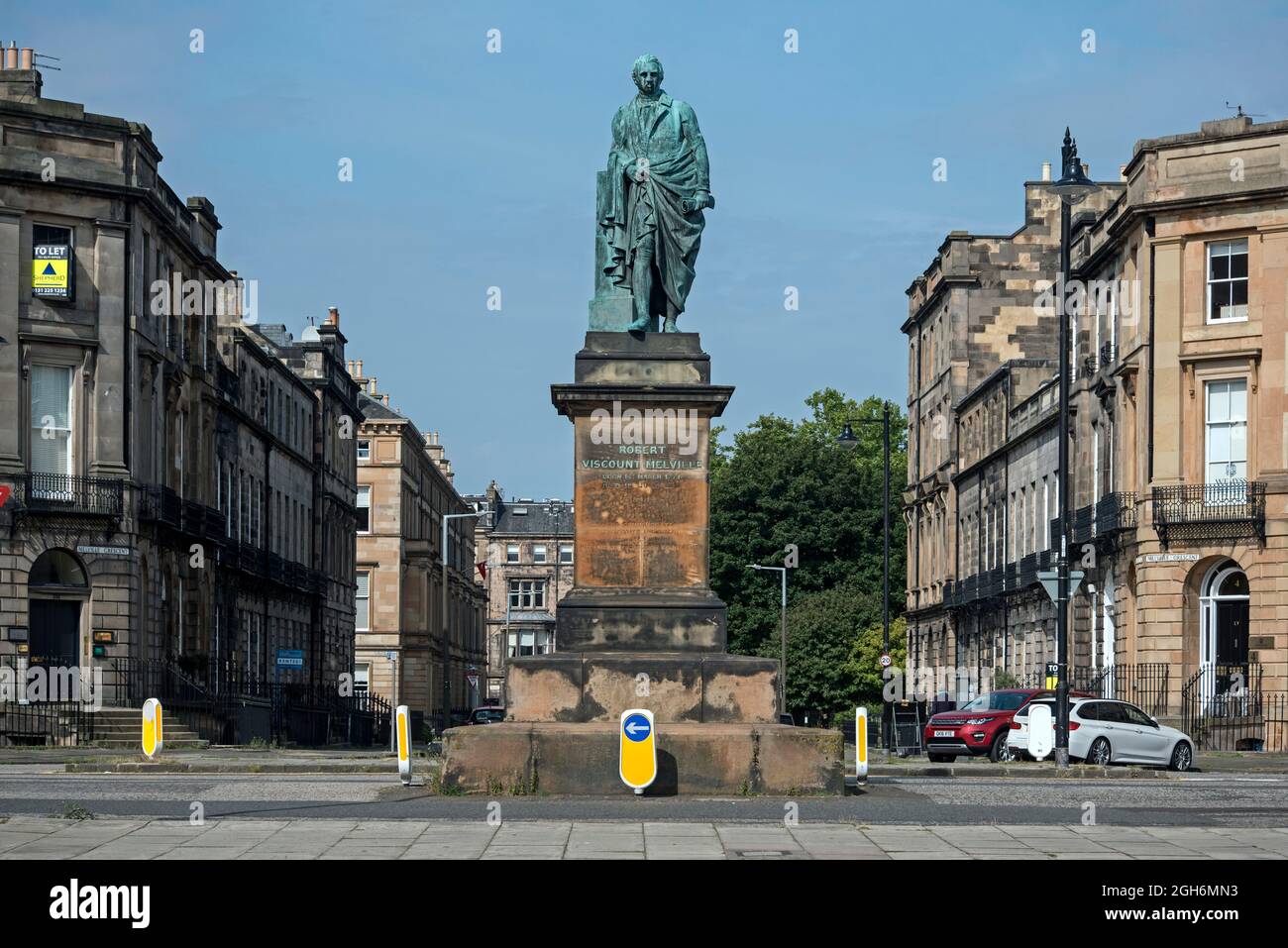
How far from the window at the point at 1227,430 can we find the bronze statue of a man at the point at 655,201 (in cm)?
2715

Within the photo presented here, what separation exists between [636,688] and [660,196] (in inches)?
205

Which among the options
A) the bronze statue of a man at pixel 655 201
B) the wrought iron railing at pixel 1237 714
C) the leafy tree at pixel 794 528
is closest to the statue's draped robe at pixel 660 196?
the bronze statue of a man at pixel 655 201

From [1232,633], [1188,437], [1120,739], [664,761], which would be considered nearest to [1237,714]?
[1232,633]

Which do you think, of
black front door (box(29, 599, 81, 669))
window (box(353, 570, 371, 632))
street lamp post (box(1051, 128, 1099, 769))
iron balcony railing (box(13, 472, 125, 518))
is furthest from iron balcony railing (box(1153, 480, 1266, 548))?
window (box(353, 570, 371, 632))

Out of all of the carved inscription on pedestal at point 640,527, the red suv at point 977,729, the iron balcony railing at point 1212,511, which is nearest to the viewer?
the carved inscription on pedestal at point 640,527

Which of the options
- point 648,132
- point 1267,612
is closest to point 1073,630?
point 1267,612

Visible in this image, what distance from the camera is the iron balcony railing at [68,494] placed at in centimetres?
4412

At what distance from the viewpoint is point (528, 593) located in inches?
6791

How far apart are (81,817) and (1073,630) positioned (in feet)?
135

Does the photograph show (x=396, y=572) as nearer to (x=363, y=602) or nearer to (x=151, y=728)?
(x=363, y=602)

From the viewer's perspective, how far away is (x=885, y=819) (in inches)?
709

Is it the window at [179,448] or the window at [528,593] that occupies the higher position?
the window at [179,448]

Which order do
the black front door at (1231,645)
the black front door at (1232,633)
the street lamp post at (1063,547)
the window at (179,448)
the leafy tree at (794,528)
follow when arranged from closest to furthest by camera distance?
the street lamp post at (1063,547)
the black front door at (1231,645)
the black front door at (1232,633)
the window at (179,448)
the leafy tree at (794,528)

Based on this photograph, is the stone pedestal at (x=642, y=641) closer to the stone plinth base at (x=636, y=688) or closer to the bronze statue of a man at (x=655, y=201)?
the stone plinth base at (x=636, y=688)
